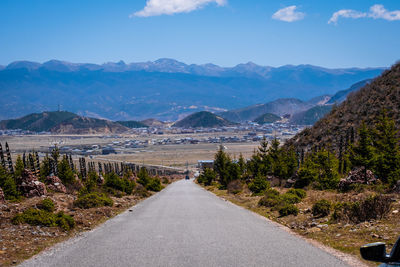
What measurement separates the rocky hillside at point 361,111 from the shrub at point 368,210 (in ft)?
122

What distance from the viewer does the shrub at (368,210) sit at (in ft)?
40.5

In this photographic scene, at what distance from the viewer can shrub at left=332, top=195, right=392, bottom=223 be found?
1236cm

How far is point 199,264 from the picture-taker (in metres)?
8.38

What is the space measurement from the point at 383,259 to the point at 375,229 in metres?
8.52

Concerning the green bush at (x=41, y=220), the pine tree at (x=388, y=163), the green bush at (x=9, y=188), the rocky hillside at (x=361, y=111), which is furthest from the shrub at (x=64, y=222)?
the rocky hillside at (x=361, y=111)

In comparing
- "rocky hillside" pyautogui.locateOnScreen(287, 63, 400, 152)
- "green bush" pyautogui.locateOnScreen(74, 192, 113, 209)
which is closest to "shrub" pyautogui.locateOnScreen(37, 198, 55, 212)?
"green bush" pyautogui.locateOnScreen(74, 192, 113, 209)

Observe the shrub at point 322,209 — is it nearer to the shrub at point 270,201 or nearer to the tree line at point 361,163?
the shrub at point 270,201

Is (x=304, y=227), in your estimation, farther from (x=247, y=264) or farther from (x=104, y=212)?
(x=104, y=212)

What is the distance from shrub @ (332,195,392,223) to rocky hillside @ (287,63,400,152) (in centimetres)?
3703

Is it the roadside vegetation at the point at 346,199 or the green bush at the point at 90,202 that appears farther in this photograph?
the green bush at the point at 90,202

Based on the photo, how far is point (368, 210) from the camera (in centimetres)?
1263

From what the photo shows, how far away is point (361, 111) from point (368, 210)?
1897 inches

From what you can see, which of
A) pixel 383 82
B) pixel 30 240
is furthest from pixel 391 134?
pixel 383 82

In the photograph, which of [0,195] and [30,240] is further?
[0,195]
